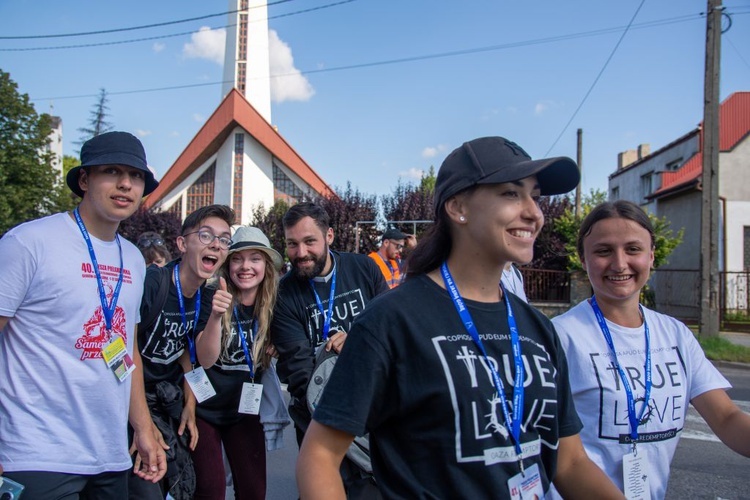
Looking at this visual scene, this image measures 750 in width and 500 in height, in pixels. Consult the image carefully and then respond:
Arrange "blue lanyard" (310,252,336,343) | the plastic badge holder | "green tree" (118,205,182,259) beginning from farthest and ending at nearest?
"green tree" (118,205,182,259)
"blue lanyard" (310,252,336,343)
the plastic badge holder

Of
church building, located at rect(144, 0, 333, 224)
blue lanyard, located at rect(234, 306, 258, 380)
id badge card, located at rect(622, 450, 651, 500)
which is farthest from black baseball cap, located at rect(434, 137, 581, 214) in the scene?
church building, located at rect(144, 0, 333, 224)

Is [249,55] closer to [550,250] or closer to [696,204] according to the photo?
[550,250]

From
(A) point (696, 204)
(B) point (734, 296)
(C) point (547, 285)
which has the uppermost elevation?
(A) point (696, 204)

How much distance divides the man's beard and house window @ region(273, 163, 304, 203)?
116 feet

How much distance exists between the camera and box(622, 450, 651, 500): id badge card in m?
2.14

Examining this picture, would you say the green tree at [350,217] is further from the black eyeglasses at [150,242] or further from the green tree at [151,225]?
the black eyeglasses at [150,242]

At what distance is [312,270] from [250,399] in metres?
0.93

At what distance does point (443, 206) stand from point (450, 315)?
37cm

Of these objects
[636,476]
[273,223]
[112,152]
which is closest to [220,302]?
[112,152]

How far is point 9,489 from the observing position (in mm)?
2148

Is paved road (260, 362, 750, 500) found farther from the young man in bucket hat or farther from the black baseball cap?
the black baseball cap

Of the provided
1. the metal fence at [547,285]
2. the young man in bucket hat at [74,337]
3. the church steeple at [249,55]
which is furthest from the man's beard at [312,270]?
the church steeple at [249,55]

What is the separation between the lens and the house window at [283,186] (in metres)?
38.7

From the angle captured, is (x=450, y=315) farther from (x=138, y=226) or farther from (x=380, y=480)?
(x=138, y=226)
